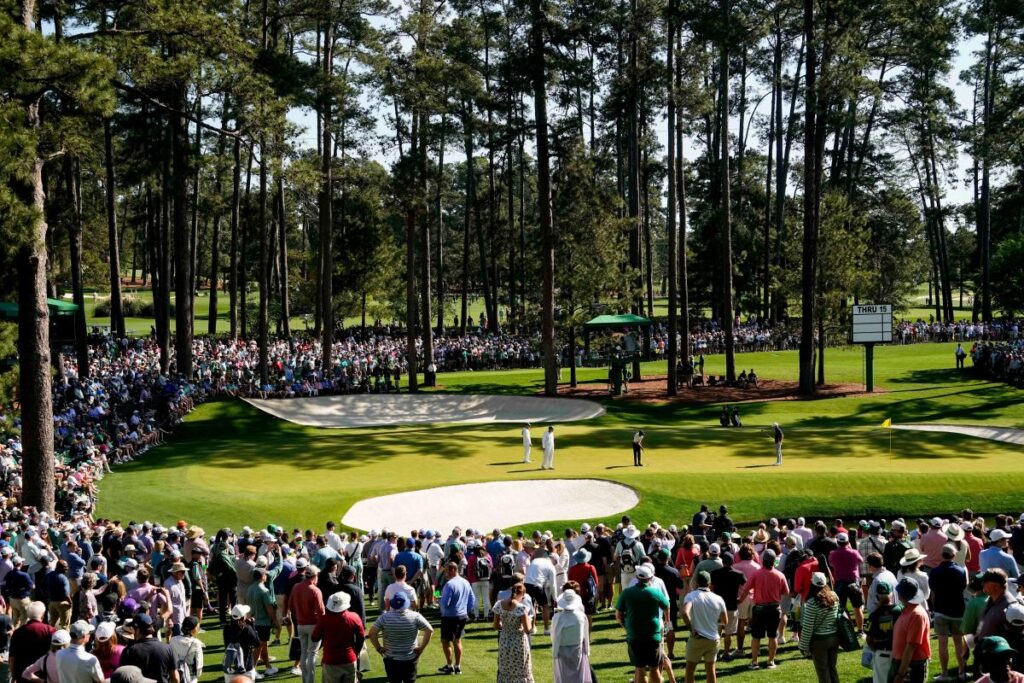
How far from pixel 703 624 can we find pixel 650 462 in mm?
19800

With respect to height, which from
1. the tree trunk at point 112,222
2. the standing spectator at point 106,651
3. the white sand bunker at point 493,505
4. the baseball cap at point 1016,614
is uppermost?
the tree trunk at point 112,222

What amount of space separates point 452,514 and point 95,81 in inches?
507

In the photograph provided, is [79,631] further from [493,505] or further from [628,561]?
[493,505]

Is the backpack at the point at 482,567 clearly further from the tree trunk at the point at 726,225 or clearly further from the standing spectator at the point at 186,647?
the tree trunk at the point at 726,225

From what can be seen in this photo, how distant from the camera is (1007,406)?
141 feet

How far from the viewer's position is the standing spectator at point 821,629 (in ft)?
34.5

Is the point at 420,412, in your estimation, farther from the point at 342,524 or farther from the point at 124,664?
the point at 124,664

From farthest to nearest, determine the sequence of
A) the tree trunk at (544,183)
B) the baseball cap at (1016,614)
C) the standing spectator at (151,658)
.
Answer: the tree trunk at (544,183) < the standing spectator at (151,658) < the baseball cap at (1016,614)

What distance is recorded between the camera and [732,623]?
13.2 m

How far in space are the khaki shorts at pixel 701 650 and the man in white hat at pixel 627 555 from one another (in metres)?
4.42

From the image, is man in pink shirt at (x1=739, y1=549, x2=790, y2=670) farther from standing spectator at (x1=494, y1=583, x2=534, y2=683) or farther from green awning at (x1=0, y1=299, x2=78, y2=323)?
green awning at (x1=0, y1=299, x2=78, y2=323)

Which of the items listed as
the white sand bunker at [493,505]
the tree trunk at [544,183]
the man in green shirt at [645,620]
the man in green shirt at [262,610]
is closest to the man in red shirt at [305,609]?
the man in green shirt at [262,610]

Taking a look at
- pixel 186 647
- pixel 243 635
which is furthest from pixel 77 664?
pixel 243 635

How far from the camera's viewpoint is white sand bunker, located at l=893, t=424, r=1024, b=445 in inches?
1379
